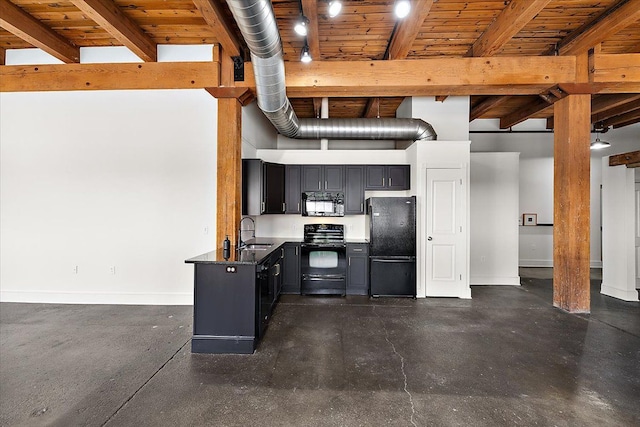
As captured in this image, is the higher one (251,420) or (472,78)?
(472,78)

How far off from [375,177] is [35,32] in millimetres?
4838

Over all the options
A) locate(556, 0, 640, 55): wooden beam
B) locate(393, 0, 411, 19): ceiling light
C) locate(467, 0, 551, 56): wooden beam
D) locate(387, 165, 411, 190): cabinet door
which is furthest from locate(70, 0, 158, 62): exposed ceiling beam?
locate(556, 0, 640, 55): wooden beam

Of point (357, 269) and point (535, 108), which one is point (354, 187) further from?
point (535, 108)

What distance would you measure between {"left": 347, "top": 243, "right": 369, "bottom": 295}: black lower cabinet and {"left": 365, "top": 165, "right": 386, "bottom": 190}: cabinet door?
3.45ft

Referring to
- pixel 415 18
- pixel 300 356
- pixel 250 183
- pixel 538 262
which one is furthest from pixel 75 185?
pixel 538 262

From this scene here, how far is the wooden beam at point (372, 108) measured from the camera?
5652mm

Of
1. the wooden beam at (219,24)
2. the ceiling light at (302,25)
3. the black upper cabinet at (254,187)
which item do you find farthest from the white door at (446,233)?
the wooden beam at (219,24)

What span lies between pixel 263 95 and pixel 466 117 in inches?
142

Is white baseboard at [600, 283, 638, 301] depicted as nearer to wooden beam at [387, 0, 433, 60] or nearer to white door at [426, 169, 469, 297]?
white door at [426, 169, 469, 297]

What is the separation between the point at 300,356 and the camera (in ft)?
9.14

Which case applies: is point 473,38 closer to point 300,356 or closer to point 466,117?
point 466,117

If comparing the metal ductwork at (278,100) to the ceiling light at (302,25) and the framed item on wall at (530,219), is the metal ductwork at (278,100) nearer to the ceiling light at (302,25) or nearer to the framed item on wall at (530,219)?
the ceiling light at (302,25)

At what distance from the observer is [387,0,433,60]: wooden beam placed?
2.87 meters

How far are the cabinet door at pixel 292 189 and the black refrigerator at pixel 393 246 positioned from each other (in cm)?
131
